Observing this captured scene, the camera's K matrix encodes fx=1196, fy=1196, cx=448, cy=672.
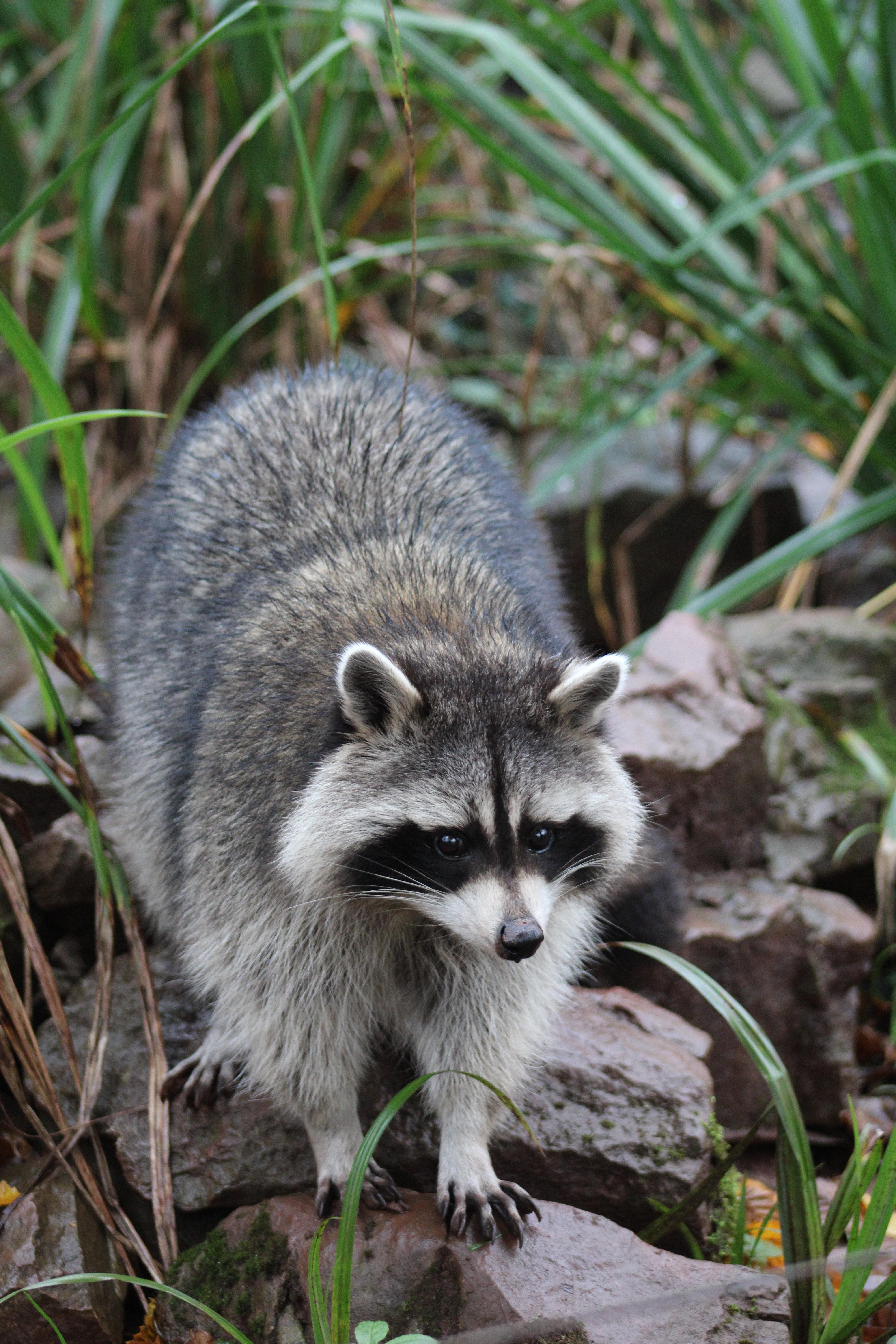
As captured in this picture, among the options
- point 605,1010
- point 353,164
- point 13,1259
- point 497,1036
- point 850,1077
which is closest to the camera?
point 13,1259

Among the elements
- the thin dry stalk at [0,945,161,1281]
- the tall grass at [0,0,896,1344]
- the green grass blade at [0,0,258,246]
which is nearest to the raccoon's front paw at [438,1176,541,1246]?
the thin dry stalk at [0,945,161,1281]

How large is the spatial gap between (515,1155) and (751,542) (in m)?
4.36

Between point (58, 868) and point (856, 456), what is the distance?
3466 millimetres

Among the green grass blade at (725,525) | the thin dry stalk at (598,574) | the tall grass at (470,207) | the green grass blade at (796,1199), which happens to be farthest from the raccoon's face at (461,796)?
the thin dry stalk at (598,574)

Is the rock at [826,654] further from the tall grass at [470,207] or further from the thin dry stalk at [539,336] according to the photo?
the thin dry stalk at [539,336]

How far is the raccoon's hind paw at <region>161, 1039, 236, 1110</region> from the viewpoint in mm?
3082

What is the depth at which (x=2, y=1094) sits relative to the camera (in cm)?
312

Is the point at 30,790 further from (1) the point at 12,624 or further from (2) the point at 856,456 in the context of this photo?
(2) the point at 856,456

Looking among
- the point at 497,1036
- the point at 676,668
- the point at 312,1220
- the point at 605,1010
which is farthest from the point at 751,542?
the point at 312,1220

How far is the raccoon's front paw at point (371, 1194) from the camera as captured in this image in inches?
109

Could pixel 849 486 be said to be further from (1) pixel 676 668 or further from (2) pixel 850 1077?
(2) pixel 850 1077

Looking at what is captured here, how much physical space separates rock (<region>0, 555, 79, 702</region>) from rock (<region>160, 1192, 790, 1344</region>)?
239cm

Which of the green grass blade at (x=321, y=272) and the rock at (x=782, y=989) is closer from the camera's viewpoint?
the rock at (x=782, y=989)

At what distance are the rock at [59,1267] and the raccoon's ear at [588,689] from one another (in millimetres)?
1616
